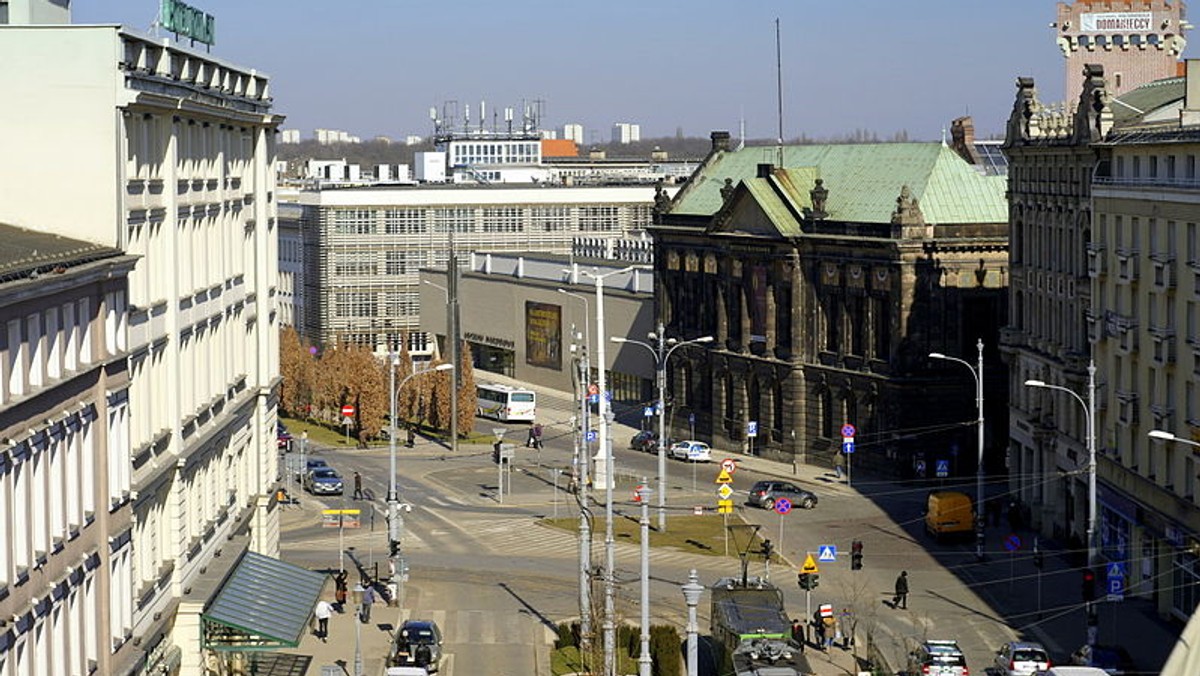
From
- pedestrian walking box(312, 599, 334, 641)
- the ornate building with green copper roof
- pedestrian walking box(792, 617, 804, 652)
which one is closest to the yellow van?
the ornate building with green copper roof

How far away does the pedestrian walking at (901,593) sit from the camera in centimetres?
7619

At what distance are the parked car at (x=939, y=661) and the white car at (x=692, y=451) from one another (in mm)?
55428

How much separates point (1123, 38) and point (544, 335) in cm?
5300

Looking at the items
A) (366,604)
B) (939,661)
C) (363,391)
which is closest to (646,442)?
(363,391)

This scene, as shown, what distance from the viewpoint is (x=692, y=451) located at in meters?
120

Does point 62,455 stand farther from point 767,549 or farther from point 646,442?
point 646,442

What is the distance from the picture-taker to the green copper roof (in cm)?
11319

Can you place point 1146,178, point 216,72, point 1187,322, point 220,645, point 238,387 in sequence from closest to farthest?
point 220,645, point 216,72, point 238,387, point 1187,322, point 1146,178

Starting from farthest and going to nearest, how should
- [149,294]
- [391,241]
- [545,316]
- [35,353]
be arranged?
1. [391,241]
2. [545,316]
3. [149,294]
4. [35,353]

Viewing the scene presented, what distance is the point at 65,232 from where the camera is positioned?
47.4 metres

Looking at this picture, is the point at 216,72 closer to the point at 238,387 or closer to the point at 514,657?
the point at 238,387

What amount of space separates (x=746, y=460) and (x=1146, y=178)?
149ft

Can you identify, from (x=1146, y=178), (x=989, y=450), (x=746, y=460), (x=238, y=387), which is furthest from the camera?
(x=746, y=460)

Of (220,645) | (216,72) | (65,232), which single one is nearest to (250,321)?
(216,72)
